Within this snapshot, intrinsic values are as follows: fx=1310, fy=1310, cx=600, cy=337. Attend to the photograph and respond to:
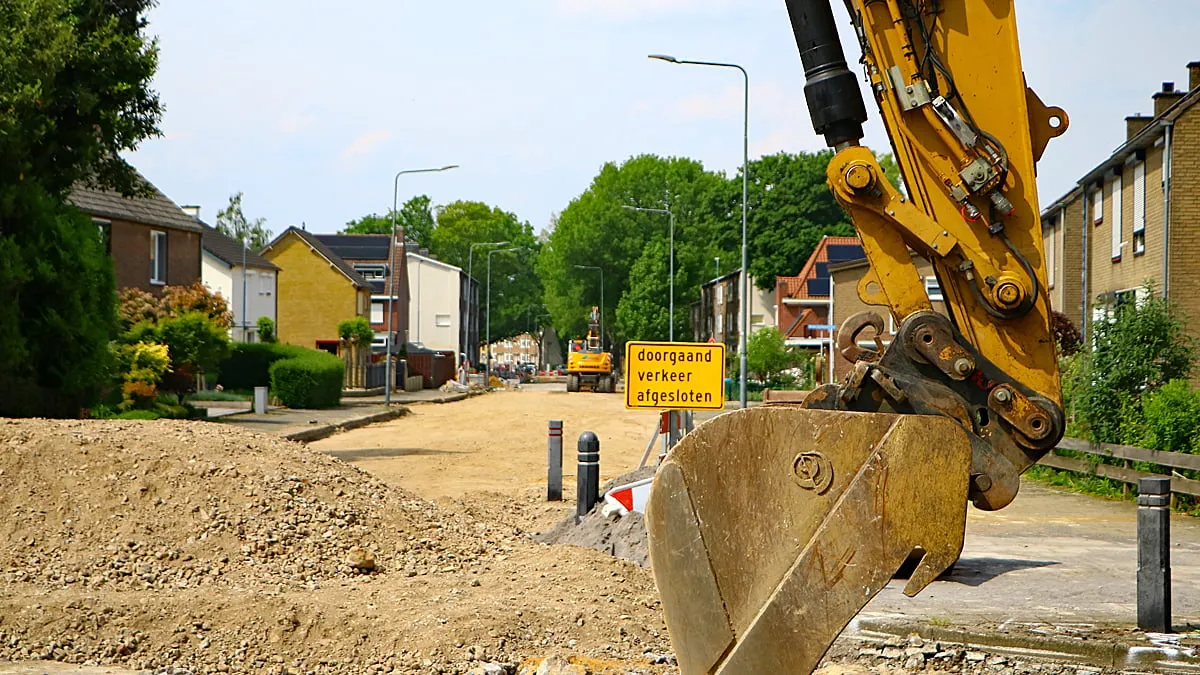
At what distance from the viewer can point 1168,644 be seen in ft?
25.6

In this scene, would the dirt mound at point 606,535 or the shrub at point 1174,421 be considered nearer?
the dirt mound at point 606,535

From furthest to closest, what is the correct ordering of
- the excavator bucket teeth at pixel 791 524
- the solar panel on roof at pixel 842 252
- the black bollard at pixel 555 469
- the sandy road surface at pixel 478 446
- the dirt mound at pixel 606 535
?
the solar panel on roof at pixel 842 252 < the sandy road surface at pixel 478 446 < the black bollard at pixel 555 469 < the dirt mound at pixel 606 535 < the excavator bucket teeth at pixel 791 524

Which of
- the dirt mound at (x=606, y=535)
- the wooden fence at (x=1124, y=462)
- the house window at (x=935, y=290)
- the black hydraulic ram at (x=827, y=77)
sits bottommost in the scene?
the dirt mound at (x=606, y=535)

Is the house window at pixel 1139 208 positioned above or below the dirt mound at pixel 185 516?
above

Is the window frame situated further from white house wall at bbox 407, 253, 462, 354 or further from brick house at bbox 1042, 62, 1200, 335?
white house wall at bbox 407, 253, 462, 354

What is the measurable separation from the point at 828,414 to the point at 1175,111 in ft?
73.7

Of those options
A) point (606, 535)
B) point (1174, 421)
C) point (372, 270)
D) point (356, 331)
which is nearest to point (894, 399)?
point (606, 535)

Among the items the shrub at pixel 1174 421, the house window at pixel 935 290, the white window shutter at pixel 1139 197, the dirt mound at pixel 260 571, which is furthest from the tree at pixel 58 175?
the white window shutter at pixel 1139 197

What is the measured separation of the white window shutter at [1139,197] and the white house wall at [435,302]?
252 ft

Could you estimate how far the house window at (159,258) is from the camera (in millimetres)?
46688

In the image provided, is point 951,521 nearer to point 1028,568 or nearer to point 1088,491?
point 1028,568

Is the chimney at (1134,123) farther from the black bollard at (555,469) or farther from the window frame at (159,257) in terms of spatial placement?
the window frame at (159,257)

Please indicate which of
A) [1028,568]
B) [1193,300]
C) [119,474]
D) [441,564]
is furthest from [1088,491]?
[119,474]

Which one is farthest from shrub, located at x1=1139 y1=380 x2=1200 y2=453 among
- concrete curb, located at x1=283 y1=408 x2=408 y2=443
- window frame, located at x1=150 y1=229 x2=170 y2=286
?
window frame, located at x1=150 y1=229 x2=170 y2=286
